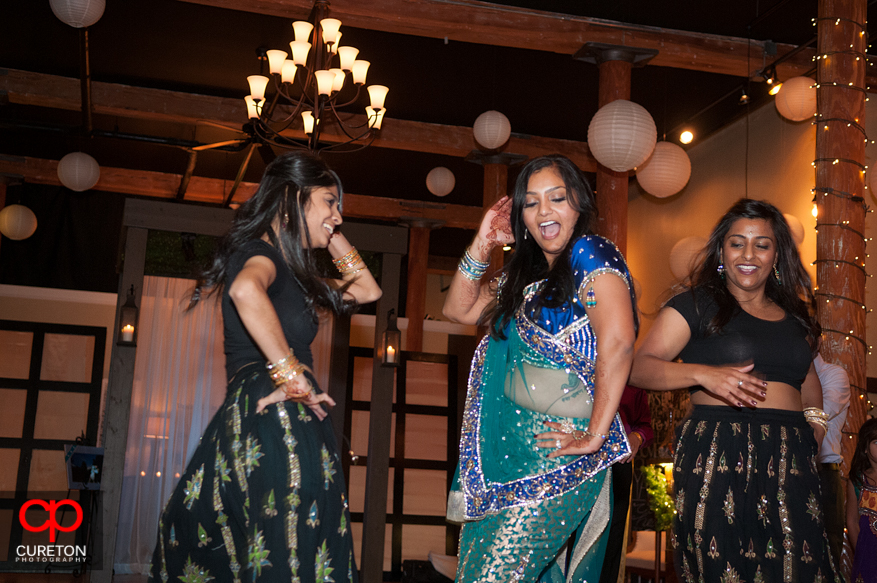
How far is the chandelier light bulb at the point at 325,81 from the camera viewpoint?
5262 millimetres

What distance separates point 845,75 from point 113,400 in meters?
4.89

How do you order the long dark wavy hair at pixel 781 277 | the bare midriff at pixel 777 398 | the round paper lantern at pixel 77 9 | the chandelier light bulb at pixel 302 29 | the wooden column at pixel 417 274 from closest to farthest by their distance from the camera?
the bare midriff at pixel 777 398
the long dark wavy hair at pixel 781 277
the round paper lantern at pixel 77 9
the chandelier light bulb at pixel 302 29
the wooden column at pixel 417 274

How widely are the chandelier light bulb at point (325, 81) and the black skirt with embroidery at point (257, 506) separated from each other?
3.69 m

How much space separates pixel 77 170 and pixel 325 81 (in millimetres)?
4043

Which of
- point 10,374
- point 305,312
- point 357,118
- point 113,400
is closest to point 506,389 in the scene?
point 305,312

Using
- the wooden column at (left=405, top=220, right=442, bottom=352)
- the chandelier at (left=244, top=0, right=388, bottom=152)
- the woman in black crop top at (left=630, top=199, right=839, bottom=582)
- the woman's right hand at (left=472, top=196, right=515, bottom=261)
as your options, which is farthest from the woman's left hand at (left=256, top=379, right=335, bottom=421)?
the wooden column at (left=405, top=220, right=442, bottom=352)

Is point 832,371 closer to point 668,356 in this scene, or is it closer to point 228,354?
point 668,356

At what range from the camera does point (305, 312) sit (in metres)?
2.03

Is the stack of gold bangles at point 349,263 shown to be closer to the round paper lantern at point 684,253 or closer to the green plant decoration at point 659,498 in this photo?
the green plant decoration at point 659,498

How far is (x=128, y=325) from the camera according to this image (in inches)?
216

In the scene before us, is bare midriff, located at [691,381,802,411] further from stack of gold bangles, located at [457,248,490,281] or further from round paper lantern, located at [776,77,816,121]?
round paper lantern, located at [776,77,816,121]

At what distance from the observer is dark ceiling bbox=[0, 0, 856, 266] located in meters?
6.64

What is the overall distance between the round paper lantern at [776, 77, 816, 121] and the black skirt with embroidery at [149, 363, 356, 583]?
5.40 metres

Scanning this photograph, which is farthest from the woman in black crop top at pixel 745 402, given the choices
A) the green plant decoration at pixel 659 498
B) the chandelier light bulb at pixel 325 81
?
the chandelier light bulb at pixel 325 81
